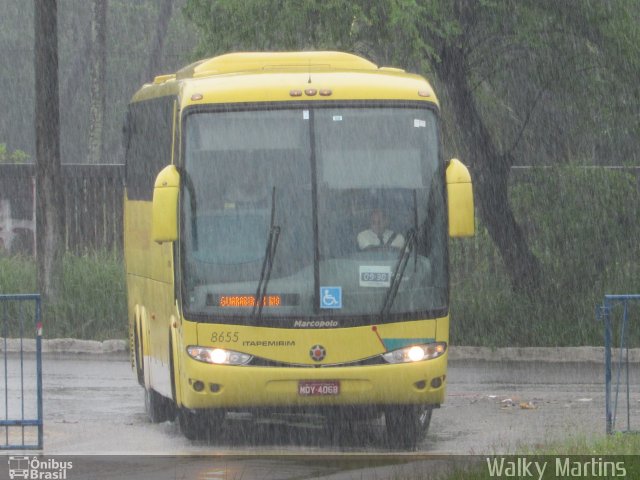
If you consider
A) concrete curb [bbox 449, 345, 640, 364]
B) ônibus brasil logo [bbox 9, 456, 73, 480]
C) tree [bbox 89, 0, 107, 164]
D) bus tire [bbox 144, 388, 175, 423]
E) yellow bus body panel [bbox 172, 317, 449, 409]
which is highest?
tree [bbox 89, 0, 107, 164]

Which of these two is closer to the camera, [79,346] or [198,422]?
[198,422]

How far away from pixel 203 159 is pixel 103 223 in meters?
14.6

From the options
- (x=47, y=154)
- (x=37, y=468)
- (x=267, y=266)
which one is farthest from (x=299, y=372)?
(x=47, y=154)

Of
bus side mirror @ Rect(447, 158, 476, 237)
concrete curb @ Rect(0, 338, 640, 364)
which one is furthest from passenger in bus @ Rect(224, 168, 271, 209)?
concrete curb @ Rect(0, 338, 640, 364)

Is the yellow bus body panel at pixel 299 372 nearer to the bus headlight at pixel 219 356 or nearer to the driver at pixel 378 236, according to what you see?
the bus headlight at pixel 219 356

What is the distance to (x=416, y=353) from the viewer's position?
13203mm

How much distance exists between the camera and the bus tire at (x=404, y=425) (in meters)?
13.5

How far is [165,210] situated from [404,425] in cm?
279

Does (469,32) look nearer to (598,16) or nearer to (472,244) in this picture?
(598,16)

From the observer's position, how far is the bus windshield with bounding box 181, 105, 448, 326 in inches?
520

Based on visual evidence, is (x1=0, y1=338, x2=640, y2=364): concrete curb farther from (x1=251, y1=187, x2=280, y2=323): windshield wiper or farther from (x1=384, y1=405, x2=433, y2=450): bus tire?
(x1=251, y1=187, x2=280, y2=323): windshield wiper

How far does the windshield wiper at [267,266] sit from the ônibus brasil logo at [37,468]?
7.23ft

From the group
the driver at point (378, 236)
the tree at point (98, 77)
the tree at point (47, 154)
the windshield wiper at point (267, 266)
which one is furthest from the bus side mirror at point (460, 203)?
the tree at point (98, 77)

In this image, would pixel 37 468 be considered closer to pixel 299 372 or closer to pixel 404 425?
pixel 299 372
